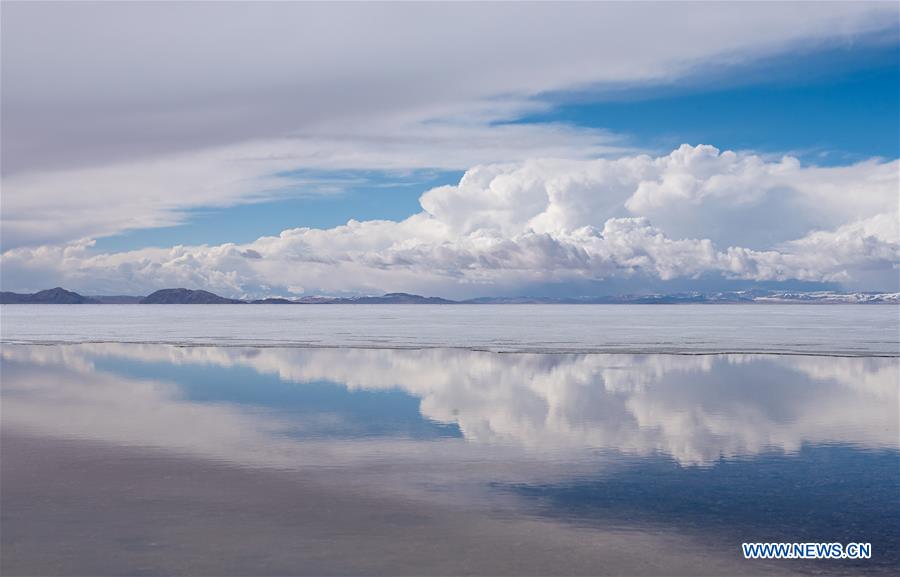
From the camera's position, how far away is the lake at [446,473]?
56.1ft

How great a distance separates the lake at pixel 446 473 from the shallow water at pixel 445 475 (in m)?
0.09

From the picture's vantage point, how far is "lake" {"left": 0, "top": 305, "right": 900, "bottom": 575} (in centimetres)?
1711

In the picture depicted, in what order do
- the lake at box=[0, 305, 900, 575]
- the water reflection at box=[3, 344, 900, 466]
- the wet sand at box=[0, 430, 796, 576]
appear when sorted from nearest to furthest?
1. the wet sand at box=[0, 430, 796, 576]
2. the lake at box=[0, 305, 900, 575]
3. the water reflection at box=[3, 344, 900, 466]

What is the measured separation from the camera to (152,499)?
838 inches

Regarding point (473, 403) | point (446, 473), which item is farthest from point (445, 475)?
point (473, 403)

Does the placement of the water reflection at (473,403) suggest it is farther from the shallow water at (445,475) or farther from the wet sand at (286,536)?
the wet sand at (286,536)

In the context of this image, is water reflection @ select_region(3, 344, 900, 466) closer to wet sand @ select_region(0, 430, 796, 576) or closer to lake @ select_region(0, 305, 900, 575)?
lake @ select_region(0, 305, 900, 575)

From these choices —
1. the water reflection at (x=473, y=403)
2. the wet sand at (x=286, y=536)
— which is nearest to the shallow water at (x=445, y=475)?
the wet sand at (x=286, y=536)

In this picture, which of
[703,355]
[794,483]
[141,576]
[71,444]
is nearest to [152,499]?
[141,576]

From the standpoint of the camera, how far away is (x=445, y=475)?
78.7ft

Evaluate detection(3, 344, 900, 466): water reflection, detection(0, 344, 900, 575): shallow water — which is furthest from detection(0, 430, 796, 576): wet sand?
detection(3, 344, 900, 466): water reflection

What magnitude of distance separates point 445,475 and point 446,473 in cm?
25

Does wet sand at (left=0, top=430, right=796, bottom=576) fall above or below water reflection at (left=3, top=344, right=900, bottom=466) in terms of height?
below

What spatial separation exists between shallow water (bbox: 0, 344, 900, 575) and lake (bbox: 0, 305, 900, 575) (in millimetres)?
94
